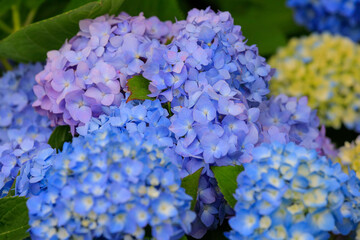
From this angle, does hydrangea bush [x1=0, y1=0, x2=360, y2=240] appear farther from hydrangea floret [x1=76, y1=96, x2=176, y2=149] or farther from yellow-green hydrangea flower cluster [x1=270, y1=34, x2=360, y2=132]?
yellow-green hydrangea flower cluster [x1=270, y1=34, x2=360, y2=132]

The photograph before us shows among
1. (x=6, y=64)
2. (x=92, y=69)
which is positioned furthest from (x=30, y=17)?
(x=92, y=69)

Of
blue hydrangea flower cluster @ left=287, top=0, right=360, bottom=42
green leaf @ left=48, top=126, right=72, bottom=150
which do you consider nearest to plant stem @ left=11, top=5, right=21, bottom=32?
green leaf @ left=48, top=126, right=72, bottom=150

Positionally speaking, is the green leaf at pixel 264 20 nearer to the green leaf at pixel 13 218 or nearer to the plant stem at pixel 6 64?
the plant stem at pixel 6 64

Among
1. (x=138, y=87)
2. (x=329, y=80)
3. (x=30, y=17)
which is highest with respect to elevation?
(x=138, y=87)

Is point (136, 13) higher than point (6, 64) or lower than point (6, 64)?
higher

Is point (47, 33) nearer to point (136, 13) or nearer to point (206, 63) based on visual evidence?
point (136, 13)

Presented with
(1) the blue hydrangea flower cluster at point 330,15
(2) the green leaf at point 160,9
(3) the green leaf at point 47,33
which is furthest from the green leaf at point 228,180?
(1) the blue hydrangea flower cluster at point 330,15

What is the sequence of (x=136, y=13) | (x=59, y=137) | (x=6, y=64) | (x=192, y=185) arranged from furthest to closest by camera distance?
(x=6, y=64) → (x=136, y=13) → (x=59, y=137) → (x=192, y=185)
